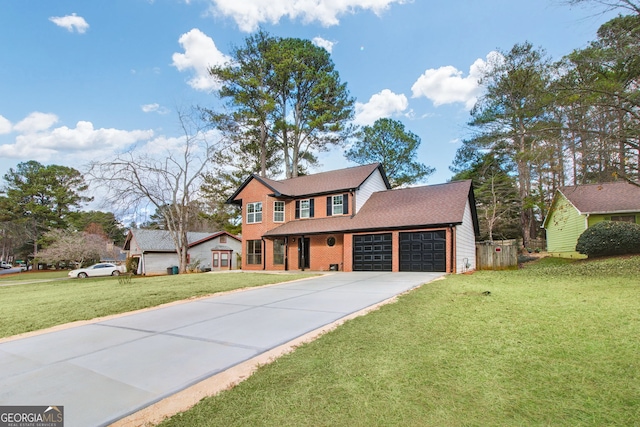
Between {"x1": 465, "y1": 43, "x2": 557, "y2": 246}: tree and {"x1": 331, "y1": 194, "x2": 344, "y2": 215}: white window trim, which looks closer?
{"x1": 331, "y1": 194, "x2": 344, "y2": 215}: white window trim

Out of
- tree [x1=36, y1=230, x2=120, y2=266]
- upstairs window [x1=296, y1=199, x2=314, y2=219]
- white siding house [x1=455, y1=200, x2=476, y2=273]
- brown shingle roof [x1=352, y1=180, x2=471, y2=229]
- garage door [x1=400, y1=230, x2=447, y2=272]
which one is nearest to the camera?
garage door [x1=400, y1=230, x2=447, y2=272]

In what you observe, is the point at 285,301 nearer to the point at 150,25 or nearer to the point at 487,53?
the point at 150,25

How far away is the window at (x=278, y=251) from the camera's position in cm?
2200

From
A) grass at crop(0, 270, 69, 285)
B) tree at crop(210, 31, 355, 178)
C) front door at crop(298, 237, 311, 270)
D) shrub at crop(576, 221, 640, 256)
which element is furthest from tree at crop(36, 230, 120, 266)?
shrub at crop(576, 221, 640, 256)

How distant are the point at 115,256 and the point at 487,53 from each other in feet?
177

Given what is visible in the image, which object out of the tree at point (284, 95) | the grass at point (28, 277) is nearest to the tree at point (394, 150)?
the tree at point (284, 95)

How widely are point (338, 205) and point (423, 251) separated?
626 centimetres

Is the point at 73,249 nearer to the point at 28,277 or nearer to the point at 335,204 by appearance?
the point at 28,277

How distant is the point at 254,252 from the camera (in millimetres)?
23250

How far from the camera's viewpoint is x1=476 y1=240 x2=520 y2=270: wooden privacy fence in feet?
56.5

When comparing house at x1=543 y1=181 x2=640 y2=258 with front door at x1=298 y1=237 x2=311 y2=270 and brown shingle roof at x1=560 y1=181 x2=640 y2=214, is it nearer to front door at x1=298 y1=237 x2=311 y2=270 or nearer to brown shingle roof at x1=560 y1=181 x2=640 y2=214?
brown shingle roof at x1=560 y1=181 x2=640 y2=214

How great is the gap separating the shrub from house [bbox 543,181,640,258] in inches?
69.4

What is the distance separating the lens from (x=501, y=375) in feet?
11.1

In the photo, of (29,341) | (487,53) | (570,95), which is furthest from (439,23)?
(29,341)
